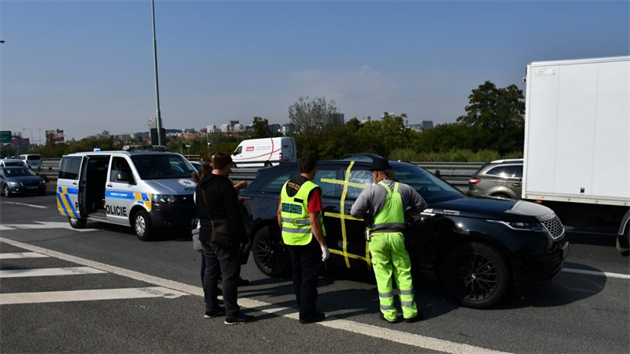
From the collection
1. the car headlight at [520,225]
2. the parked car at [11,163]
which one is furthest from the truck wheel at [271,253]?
the parked car at [11,163]

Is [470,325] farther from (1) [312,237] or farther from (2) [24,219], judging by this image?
(2) [24,219]

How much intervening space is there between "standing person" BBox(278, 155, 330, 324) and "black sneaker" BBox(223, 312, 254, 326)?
1.85ft

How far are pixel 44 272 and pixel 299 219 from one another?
483 cm

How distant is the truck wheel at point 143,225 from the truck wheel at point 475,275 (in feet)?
21.3

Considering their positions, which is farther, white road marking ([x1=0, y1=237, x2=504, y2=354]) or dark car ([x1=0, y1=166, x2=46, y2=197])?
dark car ([x1=0, y1=166, x2=46, y2=197])

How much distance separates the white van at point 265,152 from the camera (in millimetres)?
34812

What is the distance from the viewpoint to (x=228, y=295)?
509 centimetres

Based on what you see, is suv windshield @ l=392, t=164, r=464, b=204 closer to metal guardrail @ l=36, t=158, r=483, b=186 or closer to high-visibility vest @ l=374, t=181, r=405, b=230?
high-visibility vest @ l=374, t=181, r=405, b=230

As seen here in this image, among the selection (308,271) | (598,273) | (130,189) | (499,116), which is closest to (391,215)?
(308,271)

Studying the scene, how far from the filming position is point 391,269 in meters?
4.97

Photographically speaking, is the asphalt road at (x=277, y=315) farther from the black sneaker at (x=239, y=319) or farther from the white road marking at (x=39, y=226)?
the white road marking at (x=39, y=226)

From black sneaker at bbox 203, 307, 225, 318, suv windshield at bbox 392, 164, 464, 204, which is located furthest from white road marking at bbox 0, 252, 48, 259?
suv windshield at bbox 392, 164, 464, 204

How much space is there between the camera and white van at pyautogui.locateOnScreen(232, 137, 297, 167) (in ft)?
114

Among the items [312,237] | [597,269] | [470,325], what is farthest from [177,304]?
[597,269]
